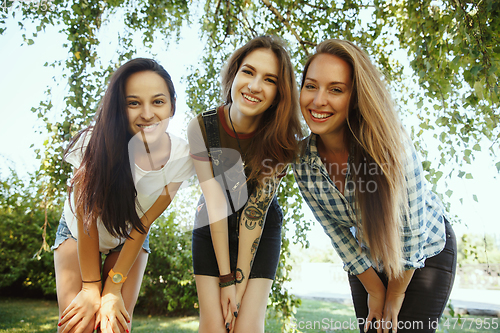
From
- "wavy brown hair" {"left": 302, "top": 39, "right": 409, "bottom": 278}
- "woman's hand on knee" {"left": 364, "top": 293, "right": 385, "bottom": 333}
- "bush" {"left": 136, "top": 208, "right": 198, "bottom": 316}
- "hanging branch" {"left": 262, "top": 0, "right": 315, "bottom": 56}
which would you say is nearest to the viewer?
"wavy brown hair" {"left": 302, "top": 39, "right": 409, "bottom": 278}

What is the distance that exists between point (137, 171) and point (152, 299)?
14.0ft

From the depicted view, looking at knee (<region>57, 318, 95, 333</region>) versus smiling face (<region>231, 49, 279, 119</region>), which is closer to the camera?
knee (<region>57, 318, 95, 333</region>)

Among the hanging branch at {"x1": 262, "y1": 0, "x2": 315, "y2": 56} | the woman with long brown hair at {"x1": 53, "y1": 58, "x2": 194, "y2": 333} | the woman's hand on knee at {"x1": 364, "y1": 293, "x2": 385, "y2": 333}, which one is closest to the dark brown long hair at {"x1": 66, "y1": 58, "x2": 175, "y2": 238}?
the woman with long brown hair at {"x1": 53, "y1": 58, "x2": 194, "y2": 333}

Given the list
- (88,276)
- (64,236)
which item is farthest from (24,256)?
(88,276)

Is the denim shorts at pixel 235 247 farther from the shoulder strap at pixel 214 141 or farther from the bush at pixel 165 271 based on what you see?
the bush at pixel 165 271

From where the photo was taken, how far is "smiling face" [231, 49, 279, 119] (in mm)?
1674

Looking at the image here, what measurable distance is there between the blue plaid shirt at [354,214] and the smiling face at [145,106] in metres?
0.75

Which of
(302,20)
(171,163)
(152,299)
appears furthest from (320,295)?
(171,163)

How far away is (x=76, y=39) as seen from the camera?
95.7 inches

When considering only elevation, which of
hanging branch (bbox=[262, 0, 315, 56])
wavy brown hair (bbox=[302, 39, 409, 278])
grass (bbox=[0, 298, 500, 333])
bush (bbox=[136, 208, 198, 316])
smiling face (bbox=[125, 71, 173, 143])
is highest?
hanging branch (bbox=[262, 0, 315, 56])

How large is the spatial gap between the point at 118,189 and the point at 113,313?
583 mm

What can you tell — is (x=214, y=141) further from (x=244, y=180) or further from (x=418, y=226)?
(x=418, y=226)

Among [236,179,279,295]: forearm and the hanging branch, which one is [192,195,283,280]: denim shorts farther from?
the hanging branch

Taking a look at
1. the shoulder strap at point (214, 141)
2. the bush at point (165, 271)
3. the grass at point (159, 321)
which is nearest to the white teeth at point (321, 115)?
the shoulder strap at point (214, 141)
